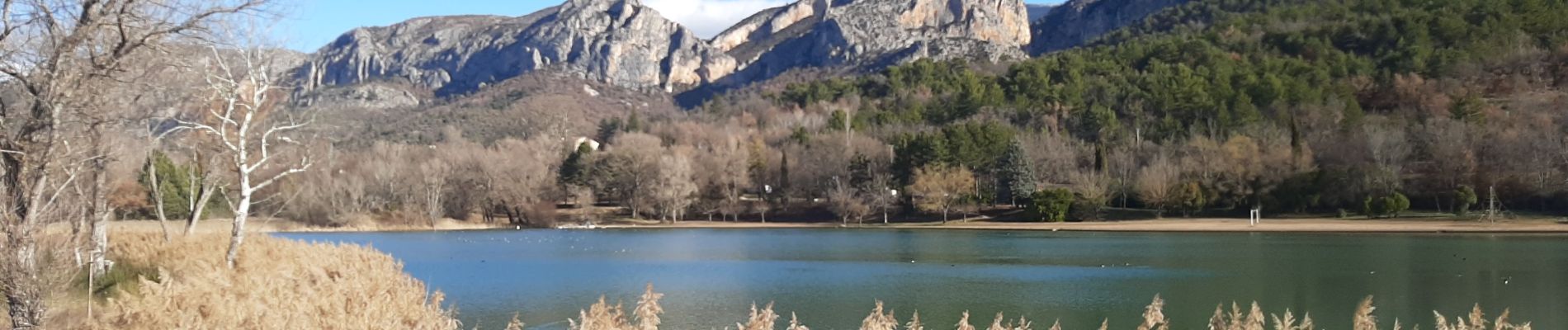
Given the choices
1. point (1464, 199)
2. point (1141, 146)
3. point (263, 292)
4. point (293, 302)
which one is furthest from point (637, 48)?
point (293, 302)

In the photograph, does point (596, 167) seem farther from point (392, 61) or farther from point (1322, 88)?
point (392, 61)

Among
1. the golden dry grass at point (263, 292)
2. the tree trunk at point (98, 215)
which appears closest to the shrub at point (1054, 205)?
the golden dry grass at point (263, 292)

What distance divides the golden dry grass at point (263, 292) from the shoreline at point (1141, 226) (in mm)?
23715

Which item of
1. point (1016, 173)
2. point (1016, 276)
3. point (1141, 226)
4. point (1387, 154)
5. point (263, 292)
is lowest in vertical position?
point (1016, 276)

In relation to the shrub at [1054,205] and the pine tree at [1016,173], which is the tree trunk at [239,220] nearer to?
the shrub at [1054,205]

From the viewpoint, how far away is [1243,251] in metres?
39.3

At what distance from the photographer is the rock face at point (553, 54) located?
180 metres

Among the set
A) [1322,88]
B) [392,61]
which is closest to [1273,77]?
[1322,88]

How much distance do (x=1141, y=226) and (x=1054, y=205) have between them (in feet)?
19.4

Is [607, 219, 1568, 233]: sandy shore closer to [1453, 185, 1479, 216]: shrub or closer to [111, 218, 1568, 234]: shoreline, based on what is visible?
[111, 218, 1568, 234]: shoreline

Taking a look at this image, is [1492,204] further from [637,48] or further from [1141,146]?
[637,48]

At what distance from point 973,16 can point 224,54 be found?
167m

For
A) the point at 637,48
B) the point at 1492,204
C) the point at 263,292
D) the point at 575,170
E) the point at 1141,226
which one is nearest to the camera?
the point at 263,292

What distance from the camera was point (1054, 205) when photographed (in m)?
63.9
